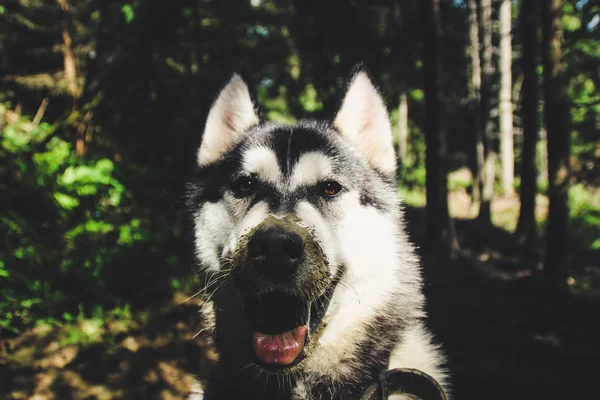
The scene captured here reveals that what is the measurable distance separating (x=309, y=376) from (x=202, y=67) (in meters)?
6.47

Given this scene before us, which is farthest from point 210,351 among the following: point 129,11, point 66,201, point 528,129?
point 528,129

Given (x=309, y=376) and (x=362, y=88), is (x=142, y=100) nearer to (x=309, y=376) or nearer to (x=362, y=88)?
(x=362, y=88)

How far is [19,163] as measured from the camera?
17.0 feet

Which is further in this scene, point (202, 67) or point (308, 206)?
point (202, 67)

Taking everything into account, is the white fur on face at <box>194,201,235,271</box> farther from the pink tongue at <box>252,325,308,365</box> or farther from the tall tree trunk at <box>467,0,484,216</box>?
the tall tree trunk at <box>467,0,484,216</box>

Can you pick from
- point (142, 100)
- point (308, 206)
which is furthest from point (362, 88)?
point (142, 100)

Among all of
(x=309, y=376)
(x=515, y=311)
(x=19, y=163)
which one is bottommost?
(x=515, y=311)

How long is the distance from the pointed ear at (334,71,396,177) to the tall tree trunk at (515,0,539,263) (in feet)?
23.1

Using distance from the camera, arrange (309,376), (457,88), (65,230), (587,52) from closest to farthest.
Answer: (309,376)
(65,230)
(587,52)
(457,88)

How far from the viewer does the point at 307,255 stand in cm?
182

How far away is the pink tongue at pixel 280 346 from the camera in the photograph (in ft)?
6.06

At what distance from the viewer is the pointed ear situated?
2617mm

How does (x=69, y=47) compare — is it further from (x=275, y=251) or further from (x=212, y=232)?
(x=275, y=251)

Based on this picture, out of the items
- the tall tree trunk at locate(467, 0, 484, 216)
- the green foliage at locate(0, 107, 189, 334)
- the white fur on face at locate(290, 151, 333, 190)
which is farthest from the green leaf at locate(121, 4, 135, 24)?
the tall tree trunk at locate(467, 0, 484, 216)
